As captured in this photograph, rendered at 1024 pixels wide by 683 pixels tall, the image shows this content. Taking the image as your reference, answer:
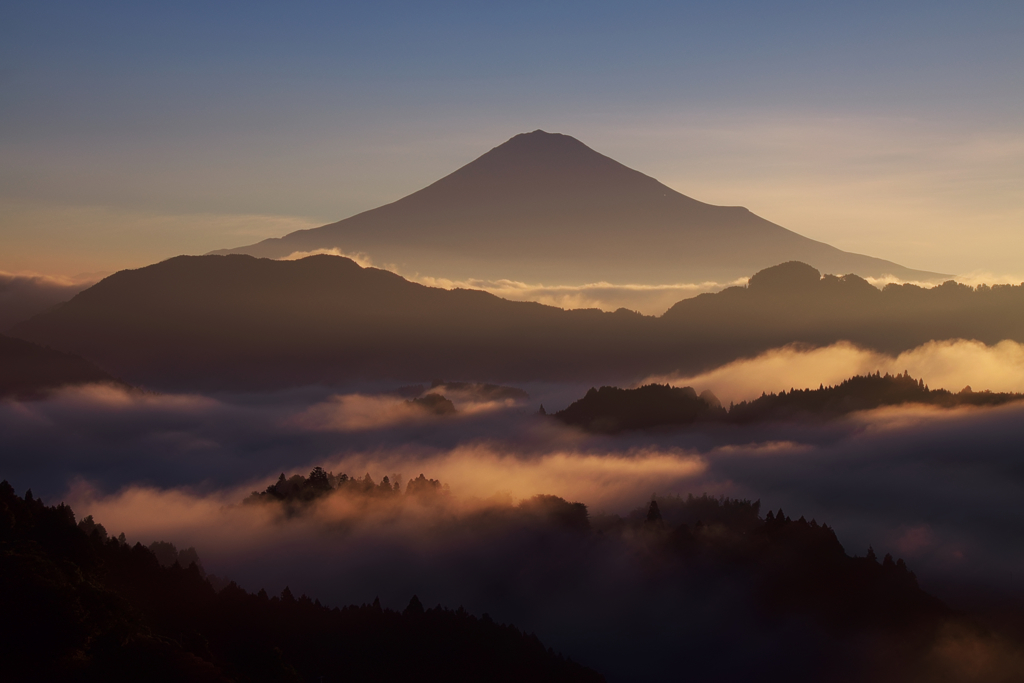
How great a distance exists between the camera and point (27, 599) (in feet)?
234

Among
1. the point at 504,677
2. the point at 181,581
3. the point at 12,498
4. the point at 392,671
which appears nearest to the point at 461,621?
the point at 504,677

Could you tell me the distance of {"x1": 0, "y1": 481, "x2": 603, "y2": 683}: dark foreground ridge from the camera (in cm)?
7150

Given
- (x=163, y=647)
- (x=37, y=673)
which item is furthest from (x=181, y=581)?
(x=37, y=673)

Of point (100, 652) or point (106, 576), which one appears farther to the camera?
point (106, 576)

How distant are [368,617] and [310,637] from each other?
66.1ft

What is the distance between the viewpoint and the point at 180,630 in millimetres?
93750

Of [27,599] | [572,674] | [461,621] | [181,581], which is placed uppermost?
[27,599]

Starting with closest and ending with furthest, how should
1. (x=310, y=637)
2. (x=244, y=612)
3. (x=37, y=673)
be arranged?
(x=37, y=673)
(x=244, y=612)
(x=310, y=637)

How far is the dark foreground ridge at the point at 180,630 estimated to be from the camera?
71.5 meters

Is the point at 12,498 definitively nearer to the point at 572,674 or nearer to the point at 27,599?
the point at 27,599

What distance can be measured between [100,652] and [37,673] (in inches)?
197

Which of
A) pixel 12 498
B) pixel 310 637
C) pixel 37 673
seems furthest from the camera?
pixel 310 637

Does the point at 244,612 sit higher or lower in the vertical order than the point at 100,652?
lower

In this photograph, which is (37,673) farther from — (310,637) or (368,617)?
(368,617)
